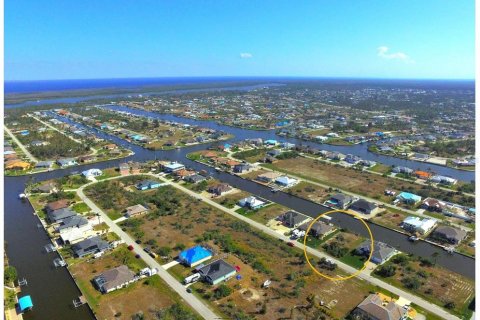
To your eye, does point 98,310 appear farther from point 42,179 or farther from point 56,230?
point 42,179

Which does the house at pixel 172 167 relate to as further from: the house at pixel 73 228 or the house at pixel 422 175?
the house at pixel 422 175

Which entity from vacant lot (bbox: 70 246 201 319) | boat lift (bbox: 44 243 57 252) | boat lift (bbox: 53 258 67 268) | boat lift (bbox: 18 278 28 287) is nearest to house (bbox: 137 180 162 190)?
boat lift (bbox: 44 243 57 252)

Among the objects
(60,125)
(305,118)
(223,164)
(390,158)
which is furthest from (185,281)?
(305,118)

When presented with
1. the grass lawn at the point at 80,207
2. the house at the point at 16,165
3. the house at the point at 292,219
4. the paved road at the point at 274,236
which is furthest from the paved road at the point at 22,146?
the house at the point at 292,219

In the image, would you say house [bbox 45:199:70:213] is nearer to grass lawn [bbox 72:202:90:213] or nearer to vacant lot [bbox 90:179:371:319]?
grass lawn [bbox 72:202:90:213]

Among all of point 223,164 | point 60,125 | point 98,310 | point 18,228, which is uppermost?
point 60,125

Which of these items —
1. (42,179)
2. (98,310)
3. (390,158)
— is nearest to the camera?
(98,310)

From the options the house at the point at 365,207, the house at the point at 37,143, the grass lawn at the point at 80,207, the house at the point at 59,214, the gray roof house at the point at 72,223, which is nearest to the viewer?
the gray roof house at the point at 72,223
